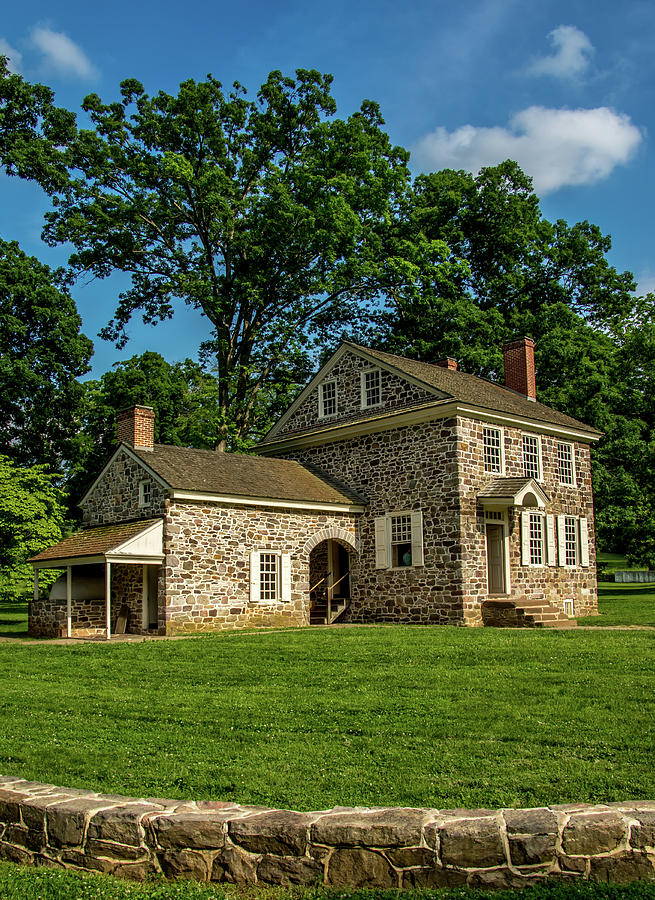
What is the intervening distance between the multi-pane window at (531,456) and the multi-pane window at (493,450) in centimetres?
133

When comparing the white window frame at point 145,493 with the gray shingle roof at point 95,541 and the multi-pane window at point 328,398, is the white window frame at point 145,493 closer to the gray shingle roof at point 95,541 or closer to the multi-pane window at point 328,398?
the gray shingle roof at point 95,541

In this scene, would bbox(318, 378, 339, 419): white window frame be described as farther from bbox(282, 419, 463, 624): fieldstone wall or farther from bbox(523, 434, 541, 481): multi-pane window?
bbox(523, 434, 541, 481): multi-pane window

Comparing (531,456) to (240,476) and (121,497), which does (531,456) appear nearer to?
(240,476)

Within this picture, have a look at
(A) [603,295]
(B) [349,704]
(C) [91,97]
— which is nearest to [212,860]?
(B) [349,704]

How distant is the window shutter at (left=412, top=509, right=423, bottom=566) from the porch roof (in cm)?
677

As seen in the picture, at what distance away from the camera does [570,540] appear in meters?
25.2

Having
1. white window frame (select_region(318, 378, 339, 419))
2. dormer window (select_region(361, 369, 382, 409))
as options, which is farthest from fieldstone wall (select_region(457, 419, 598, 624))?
white window frame (select_region(318, 378, 339, 419))

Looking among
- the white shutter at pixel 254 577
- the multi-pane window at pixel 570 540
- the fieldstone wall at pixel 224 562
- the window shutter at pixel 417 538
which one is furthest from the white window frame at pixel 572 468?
the white shutter at pixel 254 577

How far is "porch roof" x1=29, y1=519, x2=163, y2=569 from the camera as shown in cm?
1870

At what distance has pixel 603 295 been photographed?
130ft

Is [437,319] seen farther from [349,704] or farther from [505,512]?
[349,704]

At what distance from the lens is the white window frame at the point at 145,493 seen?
20.8 m

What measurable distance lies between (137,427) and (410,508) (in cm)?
772

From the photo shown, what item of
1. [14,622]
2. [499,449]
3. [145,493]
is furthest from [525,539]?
[14,622]
